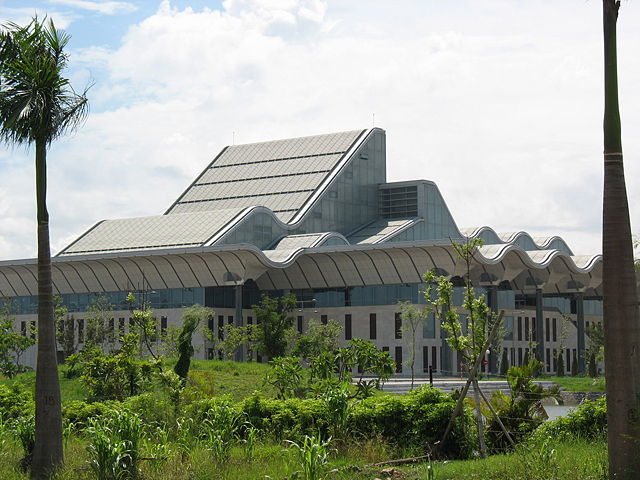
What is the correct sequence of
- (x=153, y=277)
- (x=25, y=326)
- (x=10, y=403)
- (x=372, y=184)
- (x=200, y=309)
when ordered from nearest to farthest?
(x=10, y=403) < (x=200, y=309) < (x=153, y=277) < (x=25, y=326) < (x=372, y=184)

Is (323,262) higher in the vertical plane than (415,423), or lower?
higher

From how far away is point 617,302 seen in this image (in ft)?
62.2

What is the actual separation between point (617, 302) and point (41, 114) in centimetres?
1326

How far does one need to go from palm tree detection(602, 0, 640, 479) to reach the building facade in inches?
2112

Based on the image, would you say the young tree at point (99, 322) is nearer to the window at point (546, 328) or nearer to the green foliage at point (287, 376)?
the window at point (546, 328)

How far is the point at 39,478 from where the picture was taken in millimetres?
22250

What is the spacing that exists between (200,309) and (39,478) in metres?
52.8

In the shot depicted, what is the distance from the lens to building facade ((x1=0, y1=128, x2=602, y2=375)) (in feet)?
271

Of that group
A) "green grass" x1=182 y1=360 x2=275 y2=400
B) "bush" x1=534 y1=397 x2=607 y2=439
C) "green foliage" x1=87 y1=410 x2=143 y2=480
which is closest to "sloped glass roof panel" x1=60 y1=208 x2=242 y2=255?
"green grass" x1=182 y1=360 x2=275 y2=400

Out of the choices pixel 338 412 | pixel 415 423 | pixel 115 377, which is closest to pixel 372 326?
pixel 115 377

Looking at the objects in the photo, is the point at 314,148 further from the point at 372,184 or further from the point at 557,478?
the point at 557,478

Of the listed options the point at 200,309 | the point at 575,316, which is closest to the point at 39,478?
the point at 200,309

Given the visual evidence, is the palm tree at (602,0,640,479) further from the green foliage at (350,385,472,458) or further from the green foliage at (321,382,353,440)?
the green foliage at (321,382,353,440)

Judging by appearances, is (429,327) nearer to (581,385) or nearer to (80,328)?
(581,385)
